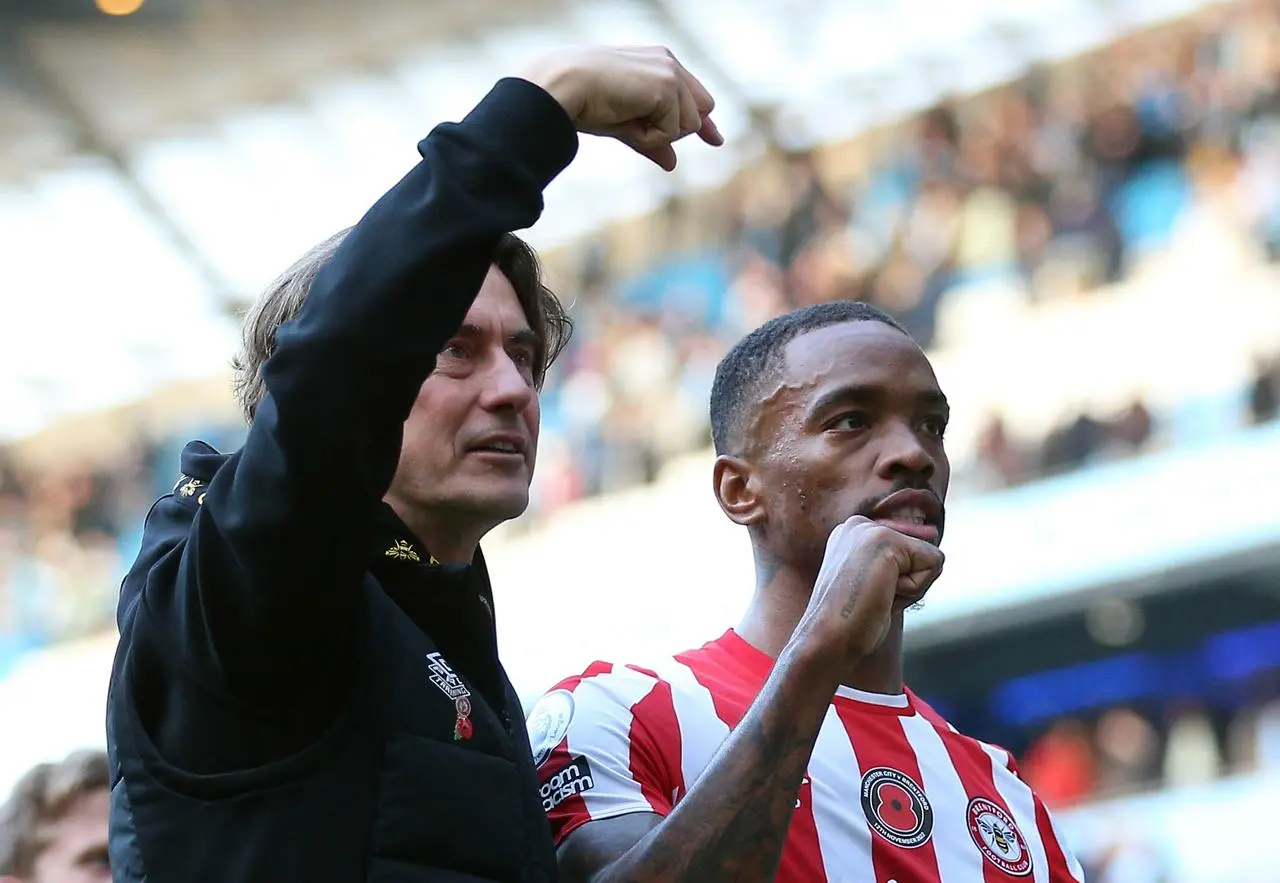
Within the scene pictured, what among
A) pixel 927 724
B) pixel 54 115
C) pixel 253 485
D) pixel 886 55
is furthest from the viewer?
pixel 54 115

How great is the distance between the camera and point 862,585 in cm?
235

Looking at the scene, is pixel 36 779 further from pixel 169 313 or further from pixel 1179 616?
pixel 169 313

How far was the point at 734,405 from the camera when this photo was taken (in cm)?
319

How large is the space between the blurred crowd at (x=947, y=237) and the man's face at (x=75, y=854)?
9.19 meters

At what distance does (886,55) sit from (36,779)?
1342 centimetres

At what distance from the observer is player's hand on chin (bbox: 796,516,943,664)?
2.31m

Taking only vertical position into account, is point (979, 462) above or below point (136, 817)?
above

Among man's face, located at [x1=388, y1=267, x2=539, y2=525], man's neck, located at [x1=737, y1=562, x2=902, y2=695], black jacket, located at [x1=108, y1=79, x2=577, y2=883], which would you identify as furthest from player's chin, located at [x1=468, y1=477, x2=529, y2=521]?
man's neck, located at [x1=737, y1=562, x2=902, y2=695]

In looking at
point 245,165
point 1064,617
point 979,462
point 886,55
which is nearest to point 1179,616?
point 1064,617

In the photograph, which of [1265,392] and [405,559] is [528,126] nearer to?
[405,559]

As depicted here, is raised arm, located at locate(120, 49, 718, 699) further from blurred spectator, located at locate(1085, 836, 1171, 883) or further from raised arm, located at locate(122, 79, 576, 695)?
blurred spectator, located at locate(1085, 836, 1171, 883)

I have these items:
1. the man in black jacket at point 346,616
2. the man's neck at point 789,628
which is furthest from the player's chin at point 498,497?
the man's neck at point 789,628

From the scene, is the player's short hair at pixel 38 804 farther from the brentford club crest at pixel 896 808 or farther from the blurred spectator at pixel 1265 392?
the blurred spectator at pixel 1265 392

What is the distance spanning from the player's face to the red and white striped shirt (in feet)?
0.86
